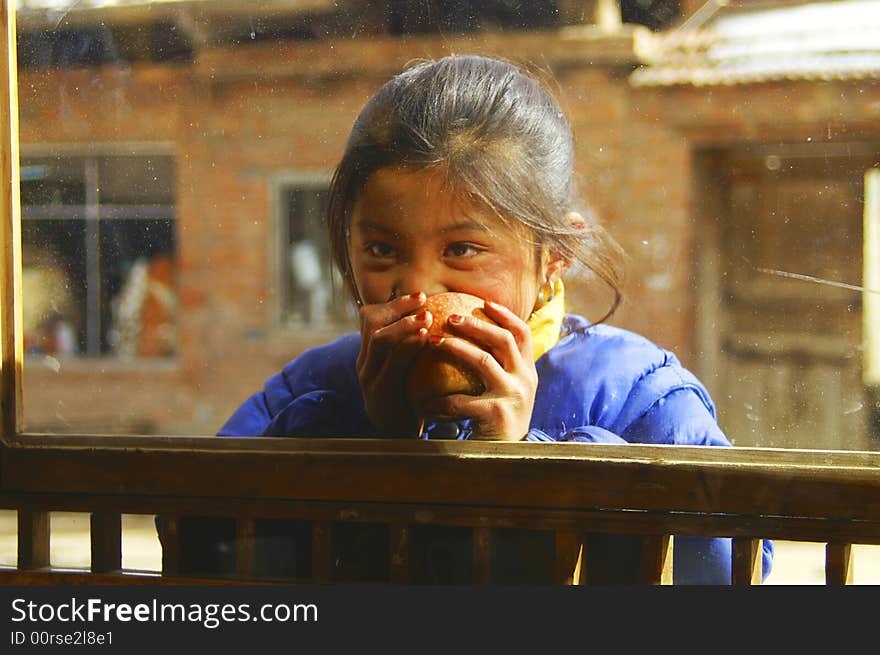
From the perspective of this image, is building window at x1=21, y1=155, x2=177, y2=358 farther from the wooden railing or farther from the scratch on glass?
the scratch on glass

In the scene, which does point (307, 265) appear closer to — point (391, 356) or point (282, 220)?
point (282, 220)

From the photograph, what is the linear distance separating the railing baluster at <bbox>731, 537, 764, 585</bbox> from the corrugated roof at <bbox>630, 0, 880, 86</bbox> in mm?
627

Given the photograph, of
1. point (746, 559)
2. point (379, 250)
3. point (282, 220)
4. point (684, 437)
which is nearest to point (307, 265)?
point (282, 220)

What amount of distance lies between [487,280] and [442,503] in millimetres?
301

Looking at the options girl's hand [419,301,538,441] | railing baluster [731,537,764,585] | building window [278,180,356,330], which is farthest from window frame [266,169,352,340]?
railing baluster [731,537,764,585]

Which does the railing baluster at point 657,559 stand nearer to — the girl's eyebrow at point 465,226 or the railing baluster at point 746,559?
the railing baluster at point 746,559

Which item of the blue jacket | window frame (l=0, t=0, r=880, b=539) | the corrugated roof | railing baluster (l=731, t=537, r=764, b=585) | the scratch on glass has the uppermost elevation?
the corrugated roof

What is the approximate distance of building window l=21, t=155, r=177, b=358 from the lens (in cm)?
128

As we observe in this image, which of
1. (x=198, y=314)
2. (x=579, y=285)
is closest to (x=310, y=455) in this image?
(x=579, y=285)

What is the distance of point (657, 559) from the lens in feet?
3.43

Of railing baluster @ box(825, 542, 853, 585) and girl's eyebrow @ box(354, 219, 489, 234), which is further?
girl's eyebrow @ box(354, 219, 489, 234)

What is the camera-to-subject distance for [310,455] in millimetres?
1125

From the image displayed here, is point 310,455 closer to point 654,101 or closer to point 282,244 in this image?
point 654,101

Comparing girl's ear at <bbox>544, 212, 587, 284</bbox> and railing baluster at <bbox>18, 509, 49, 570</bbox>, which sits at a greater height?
girl's ear at <bbox>544, 212, 587, 284</bbox>
